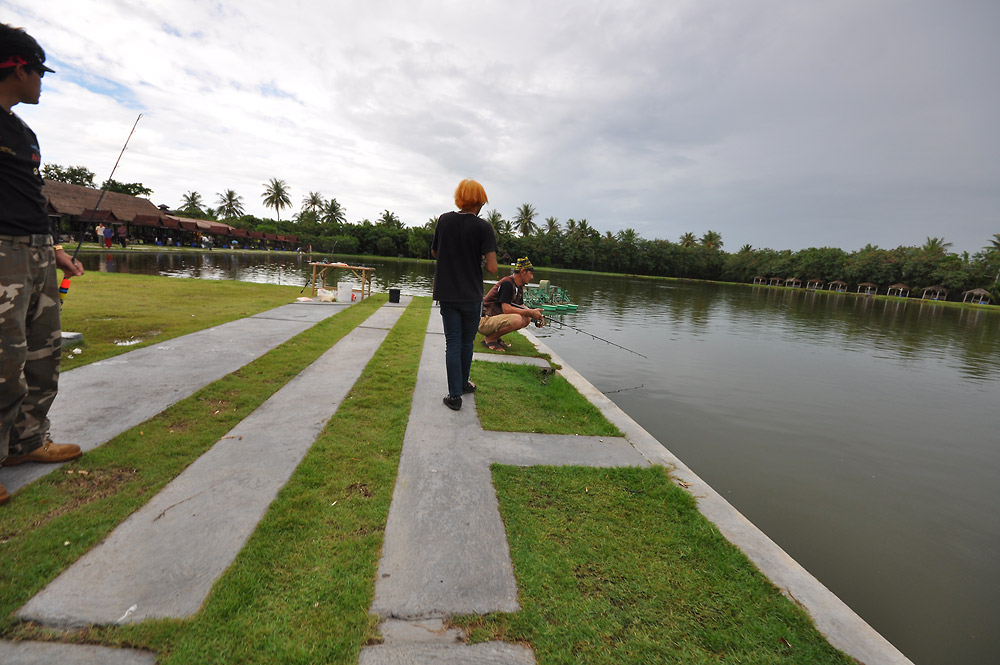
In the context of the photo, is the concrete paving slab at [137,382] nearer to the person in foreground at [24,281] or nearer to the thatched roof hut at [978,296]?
the person in foreground at [24,281]

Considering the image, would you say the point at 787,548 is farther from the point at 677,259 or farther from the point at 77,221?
the point at 677,259

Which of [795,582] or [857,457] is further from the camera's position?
[857,457]

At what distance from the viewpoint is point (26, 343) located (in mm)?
2291

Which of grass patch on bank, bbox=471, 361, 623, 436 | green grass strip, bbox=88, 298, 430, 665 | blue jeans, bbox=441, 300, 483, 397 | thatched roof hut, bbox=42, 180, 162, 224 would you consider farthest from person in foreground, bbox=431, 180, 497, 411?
thatched roof hut, bbox=42, 180, 162, 224

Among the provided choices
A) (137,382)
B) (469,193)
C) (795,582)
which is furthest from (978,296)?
(137,382)

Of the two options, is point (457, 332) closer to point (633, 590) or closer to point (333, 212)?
point (633, 590)

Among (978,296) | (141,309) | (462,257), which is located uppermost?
(978,296)

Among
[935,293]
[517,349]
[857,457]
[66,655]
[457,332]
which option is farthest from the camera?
[935,293]

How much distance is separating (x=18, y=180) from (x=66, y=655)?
7.81 feet

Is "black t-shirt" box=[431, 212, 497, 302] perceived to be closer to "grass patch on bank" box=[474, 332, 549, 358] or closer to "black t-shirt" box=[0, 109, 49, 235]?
"black t-shirt" box=[0, 109, 49, 235]

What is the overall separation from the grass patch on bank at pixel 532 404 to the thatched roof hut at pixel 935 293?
272 ft

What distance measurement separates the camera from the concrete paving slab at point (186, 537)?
5.09 ft

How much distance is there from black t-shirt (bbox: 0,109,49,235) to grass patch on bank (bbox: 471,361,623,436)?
3202 millimetres

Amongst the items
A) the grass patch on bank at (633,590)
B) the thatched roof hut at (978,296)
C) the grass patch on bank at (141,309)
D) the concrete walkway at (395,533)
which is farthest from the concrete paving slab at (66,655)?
the thatched roof hut at (978,296)
